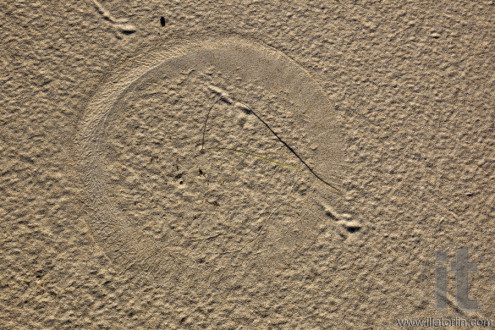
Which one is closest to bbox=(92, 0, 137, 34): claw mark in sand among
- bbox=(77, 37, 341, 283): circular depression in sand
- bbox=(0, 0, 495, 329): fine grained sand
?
bbox=(0, 0, 495, 329): fine grained sand

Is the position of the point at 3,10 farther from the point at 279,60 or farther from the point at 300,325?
the point at 300,325

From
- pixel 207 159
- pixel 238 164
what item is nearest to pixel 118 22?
pixel 207 159

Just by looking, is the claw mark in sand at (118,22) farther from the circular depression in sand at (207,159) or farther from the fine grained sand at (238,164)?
the circular depression in sand at (207,159)

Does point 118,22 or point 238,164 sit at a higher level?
point 118,22

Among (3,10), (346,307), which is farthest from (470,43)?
(3,10)

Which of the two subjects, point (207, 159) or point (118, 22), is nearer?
point (207, 159)

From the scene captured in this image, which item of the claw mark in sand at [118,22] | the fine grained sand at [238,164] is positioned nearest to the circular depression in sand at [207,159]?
the fine grained sand at [238,164]

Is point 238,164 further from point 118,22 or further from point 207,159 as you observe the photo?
point 118,22

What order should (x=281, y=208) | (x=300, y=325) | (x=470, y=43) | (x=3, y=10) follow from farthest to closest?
1. (x=470, y=43)
2. (x=3, y=10)
3. (x=281, y=208)
4. (x=300, y=325)
